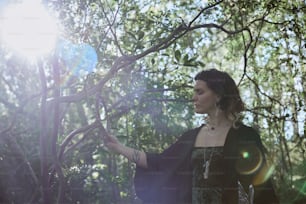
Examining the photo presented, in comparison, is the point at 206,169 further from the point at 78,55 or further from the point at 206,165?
the point at 78,55

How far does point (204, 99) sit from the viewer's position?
8.36 ft

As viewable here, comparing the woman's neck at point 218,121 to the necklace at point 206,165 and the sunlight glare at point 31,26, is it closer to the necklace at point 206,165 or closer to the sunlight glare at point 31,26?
the necklace at point 206,165

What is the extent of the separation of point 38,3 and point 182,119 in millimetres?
1641

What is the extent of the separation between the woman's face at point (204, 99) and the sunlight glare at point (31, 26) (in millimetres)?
910

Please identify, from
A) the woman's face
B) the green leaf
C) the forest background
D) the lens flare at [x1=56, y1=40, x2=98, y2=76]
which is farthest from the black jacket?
the lens flare at [x1=56, y1=40, x2=98, y2=76]

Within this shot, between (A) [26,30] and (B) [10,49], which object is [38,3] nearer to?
(A) [26,30]

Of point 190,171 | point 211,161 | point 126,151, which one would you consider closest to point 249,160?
point 211,161

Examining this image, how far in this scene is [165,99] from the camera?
350 centimetres

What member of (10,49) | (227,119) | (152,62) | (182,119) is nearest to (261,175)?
(227,119)

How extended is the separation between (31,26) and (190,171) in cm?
117

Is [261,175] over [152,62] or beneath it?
beneath

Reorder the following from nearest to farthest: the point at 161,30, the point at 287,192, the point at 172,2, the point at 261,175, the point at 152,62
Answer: the point at 261,175, the point at 161,30, the point at 152,62, the point at 172,2, the point at 287,192

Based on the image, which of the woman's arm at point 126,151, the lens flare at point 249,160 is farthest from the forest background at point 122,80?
the lens flare at point 249,160

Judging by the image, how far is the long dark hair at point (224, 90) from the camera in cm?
256
